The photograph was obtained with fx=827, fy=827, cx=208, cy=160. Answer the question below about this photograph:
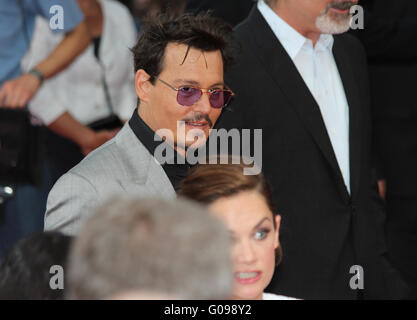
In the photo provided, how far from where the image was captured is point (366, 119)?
4121 millimetres

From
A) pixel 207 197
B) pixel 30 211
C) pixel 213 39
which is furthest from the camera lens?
pixel 30 211

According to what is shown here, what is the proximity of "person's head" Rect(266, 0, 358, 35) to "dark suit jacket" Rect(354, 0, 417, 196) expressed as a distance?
3.23 ft

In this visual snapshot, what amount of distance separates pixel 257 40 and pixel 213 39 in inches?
21.4

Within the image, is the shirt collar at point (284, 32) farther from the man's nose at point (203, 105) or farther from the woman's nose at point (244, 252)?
the woman's nose at point (244, 252)

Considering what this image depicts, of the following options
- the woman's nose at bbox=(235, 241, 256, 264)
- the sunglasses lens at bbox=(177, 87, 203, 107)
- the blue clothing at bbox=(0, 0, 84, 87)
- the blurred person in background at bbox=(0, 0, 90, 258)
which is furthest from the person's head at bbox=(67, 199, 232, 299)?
the blue clothing at bbox=(0, 0, 84, 87)

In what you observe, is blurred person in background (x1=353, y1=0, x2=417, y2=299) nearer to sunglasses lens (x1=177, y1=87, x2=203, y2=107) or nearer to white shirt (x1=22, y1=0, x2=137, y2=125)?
white shirt (x1=22, y1=0, x2=137, y2=125)

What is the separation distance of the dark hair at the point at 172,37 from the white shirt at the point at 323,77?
0.58 meters

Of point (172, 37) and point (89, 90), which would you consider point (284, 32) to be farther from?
point (89, 90)

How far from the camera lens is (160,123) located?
317 centimetres

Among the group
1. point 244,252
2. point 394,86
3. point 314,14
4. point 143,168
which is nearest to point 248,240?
point 244,252

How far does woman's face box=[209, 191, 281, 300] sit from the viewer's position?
280 cm

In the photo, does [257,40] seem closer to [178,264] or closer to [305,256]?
[305,256]

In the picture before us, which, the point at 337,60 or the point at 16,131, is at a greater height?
the point at 337,60
